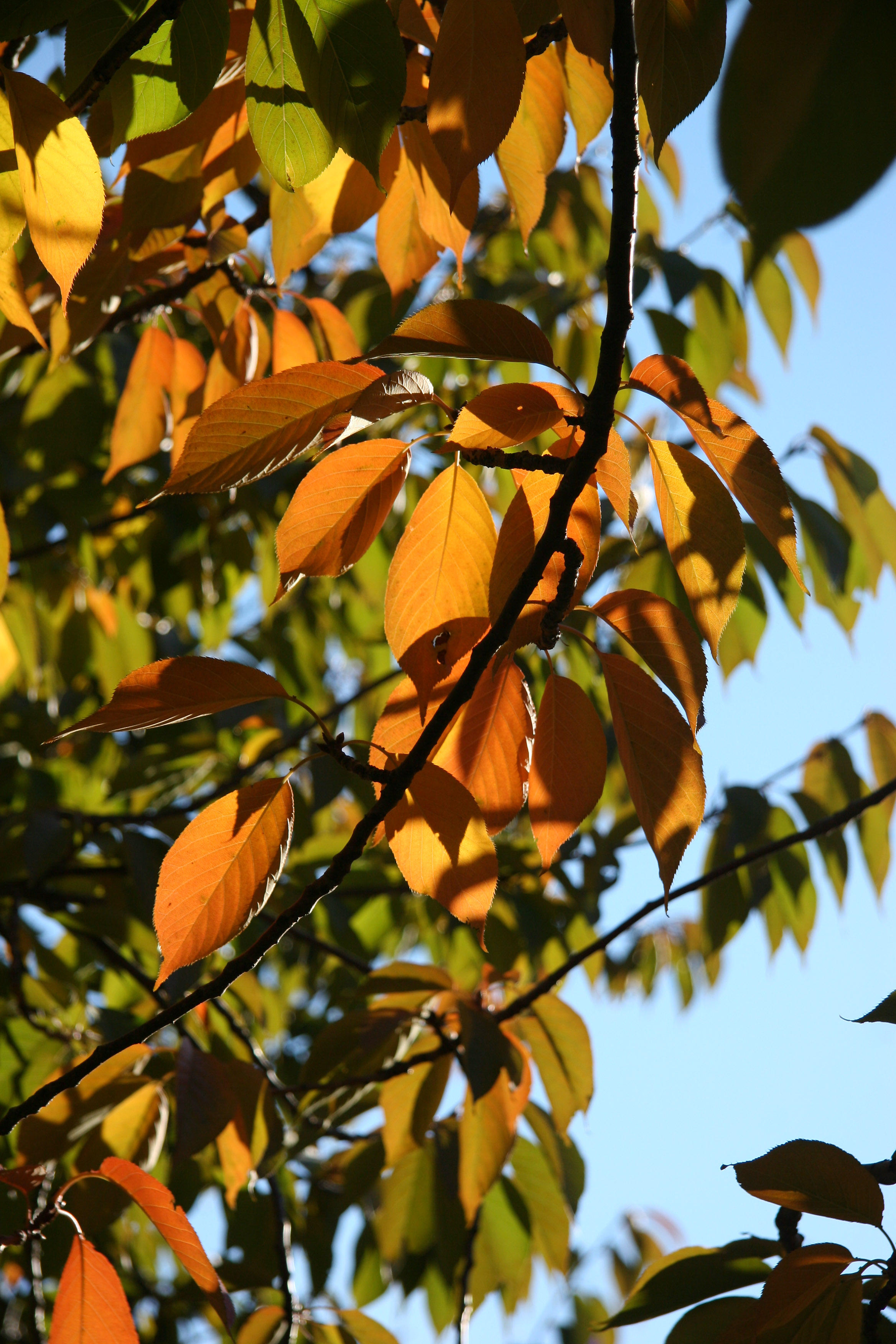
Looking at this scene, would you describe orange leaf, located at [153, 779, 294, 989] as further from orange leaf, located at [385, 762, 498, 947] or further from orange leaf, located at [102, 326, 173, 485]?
orange leaf, located at [102, 326, 173, 485]

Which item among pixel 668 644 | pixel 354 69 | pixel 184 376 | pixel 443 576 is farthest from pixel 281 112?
pixel 184 376

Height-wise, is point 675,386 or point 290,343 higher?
point 290,343

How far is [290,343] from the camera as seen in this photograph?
102 cm

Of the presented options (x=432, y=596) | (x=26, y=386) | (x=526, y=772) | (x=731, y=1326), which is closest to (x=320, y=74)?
(x=432, y=596)

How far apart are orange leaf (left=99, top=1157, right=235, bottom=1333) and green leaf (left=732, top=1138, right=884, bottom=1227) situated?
399 millimetres

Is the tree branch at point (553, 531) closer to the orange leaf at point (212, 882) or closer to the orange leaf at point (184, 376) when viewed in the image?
the orange leaf at point (212, 882)

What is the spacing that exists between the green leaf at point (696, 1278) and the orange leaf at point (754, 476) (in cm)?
57

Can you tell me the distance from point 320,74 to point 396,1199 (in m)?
1.44

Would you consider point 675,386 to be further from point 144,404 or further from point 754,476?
point 144,404

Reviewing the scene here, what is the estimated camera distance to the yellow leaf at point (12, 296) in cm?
61

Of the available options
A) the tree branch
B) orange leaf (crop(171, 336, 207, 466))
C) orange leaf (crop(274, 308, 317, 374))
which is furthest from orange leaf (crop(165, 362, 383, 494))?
orange leaf (crop(171, 336, 207, 466))

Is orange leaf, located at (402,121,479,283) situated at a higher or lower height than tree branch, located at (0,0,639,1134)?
higher

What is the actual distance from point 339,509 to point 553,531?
0.16m

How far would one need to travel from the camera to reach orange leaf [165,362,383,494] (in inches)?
21.0
